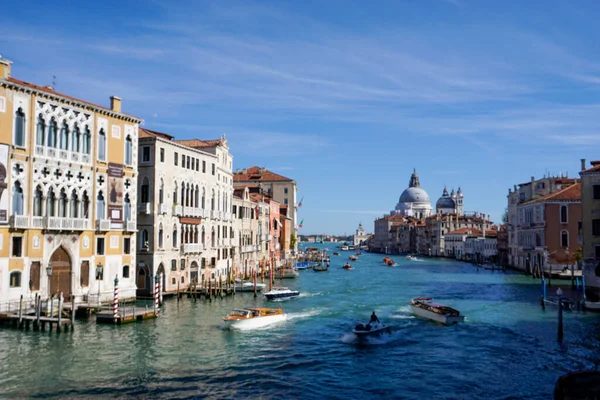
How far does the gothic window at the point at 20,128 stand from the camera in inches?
956

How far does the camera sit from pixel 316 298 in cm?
3734

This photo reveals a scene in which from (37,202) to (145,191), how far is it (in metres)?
8.49

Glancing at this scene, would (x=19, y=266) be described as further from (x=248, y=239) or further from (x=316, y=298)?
(x=248, y=239)

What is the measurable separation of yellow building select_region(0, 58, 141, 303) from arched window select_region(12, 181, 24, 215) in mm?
40

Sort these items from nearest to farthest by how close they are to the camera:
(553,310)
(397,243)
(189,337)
→ (189,337), (553,310), (397,243)

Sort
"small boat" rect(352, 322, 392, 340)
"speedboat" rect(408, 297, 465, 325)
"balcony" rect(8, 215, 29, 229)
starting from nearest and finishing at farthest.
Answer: "small boat" rect(352, 322, 392, 340) → "balcony" rect(8, 215, 29, 229) → "speedboat" rect(408, 297, 465, 325)

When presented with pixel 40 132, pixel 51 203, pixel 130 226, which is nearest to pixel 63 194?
pixel 51 203

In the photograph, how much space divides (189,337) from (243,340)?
6.53ft

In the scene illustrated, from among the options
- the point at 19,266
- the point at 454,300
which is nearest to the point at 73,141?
the point at 19,266

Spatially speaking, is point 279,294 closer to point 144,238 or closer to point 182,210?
point 182,210

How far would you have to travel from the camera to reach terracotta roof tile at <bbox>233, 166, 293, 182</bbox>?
238 ft

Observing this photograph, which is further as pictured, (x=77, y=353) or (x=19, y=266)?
(x=19, y=266)

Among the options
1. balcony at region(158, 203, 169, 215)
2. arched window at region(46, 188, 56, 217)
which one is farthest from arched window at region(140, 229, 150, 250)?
arched window at region(46, 188, 56, 217)

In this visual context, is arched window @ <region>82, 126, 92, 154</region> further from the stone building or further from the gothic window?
the stone building
